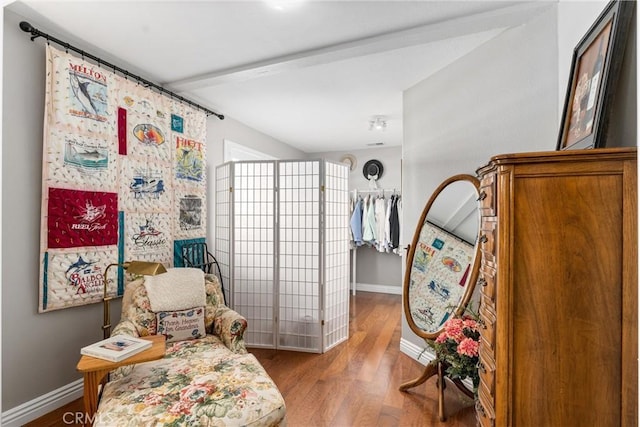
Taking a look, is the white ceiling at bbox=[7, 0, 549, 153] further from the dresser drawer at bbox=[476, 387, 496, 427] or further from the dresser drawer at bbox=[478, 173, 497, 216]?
the dresser drawer at bbox=[476, 387, 496, 427]

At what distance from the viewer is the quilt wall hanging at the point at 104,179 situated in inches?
84.3

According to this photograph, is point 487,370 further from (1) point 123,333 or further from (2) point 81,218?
(2) point 81,218

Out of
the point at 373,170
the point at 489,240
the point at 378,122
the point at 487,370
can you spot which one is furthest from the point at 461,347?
the point at 373,170

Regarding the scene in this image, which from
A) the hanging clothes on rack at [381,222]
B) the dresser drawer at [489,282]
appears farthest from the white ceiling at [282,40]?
the hanging clothes on rack at [381,222]

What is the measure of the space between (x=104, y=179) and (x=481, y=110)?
2.89m

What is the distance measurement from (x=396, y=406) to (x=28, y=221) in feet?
9.04

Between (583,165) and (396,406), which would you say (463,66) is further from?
(396,406)

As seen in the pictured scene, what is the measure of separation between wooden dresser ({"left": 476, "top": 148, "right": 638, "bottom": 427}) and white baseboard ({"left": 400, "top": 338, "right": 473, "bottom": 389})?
1.73 meters

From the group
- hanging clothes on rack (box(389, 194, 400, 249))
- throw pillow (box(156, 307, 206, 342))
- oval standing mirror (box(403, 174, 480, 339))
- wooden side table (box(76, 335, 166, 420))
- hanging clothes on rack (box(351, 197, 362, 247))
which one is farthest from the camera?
hanging clothes on rack (box(351, 197, 362, 247))

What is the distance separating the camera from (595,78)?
1.42 meters

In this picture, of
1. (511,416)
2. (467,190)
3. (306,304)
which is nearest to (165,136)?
(306,304)

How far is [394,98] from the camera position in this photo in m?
3.47

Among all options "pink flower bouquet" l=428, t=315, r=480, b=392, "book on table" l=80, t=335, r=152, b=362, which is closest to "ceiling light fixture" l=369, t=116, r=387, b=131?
"pink flower bouquet" l=428, t=315, r=480, b=392

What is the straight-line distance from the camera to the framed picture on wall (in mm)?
1302
